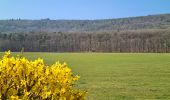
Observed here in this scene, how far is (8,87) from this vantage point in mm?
7023

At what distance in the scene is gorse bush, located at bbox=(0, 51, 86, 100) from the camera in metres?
6.89

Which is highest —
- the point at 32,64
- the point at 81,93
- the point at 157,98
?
the point at 32,64

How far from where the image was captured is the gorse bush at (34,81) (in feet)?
22.6

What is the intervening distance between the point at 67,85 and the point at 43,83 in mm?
366

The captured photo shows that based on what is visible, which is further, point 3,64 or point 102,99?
point 102,99

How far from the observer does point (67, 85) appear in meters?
6.98

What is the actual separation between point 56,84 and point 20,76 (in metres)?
0.60

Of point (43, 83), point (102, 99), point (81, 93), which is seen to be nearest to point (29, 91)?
point (43, 83)

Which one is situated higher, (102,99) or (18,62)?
(18,62)

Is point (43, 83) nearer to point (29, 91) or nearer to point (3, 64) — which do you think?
point (29, 91)

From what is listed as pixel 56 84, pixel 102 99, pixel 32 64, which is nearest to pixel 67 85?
pixel 56 84

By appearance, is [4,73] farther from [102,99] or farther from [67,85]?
[102,99]

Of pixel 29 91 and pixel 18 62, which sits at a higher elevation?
pixel 18 62

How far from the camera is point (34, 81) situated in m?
7.02
